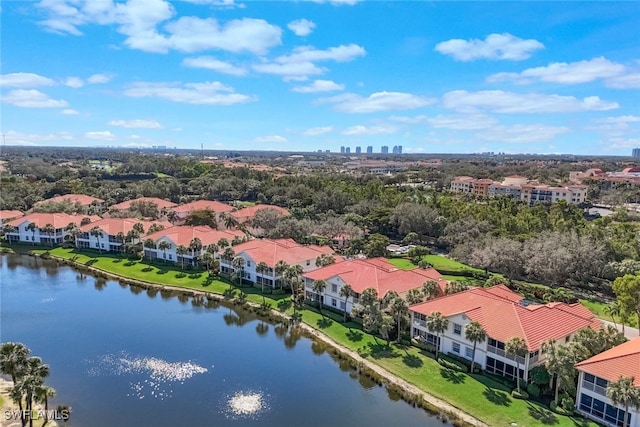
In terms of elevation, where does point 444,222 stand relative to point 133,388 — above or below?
above

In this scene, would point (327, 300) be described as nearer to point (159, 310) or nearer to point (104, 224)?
point (159, 310)

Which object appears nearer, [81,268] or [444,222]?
[81,268]

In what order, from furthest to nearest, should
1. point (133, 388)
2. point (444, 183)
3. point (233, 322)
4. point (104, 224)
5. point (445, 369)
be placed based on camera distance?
point (444, 183), point (104, 224), point (233, 322), point (445, 369), point (133, 388)

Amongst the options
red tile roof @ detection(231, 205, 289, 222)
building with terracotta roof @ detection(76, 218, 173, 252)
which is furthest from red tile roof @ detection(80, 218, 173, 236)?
red tile roof @ detection(231, 205, 289, 222)

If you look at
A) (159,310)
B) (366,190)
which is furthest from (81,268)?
(366,190)

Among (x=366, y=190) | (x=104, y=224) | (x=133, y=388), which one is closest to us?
(x=133, y=388)

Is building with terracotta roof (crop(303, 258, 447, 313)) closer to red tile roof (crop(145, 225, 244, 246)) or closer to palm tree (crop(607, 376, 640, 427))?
palm tree (crop(607, 376, 640, 427))

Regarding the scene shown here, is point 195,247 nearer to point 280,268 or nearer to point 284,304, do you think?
point 280,268
